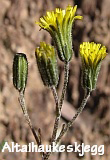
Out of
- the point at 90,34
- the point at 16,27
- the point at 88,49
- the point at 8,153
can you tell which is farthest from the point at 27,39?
the point at 88,49

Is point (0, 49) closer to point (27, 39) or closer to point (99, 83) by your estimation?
point (27, 39)

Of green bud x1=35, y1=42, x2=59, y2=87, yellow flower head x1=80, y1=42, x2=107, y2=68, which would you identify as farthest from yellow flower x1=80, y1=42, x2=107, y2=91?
green bud x1=35, y1=42, x2=59, y2=87

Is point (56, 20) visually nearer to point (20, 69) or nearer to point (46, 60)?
point (46, 60)

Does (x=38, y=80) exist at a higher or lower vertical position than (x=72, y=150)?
higher

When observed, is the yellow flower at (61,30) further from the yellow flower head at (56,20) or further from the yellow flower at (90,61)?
the yellow flower at (90,61)

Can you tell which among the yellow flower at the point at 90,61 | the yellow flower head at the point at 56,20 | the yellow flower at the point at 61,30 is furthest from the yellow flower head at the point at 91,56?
the yellow flower head at the point at 56,20

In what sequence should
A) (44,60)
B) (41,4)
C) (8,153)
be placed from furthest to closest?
(41,4), (8,153), (44,60)
